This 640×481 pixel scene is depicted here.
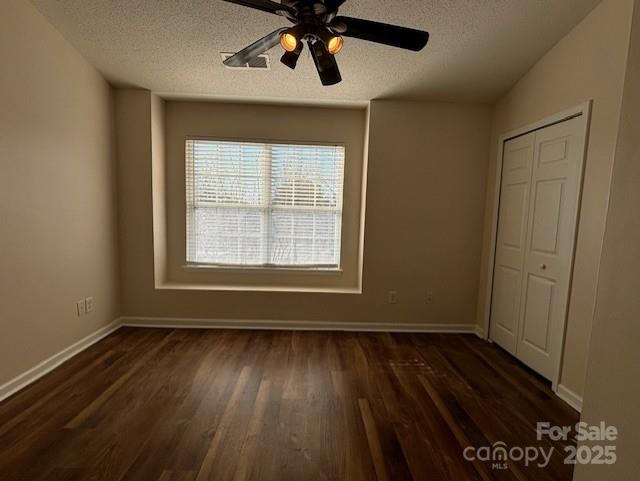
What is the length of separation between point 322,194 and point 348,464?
2.67 m

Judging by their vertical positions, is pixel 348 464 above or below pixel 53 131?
below

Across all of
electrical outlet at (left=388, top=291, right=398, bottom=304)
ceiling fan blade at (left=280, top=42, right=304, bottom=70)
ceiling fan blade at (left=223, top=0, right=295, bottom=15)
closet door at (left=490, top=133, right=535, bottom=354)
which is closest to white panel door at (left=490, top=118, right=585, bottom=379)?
closet door at (left=490, top=133, right=535, bottom=354)

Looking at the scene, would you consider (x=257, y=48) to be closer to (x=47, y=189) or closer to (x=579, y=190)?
(x=47, y=189)

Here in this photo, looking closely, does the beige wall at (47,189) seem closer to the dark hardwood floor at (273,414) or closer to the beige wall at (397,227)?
the beige wall at (397,227)

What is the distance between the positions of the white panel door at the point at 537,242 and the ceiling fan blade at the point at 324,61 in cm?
187

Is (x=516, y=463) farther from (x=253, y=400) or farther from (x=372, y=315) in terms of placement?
(x=372, y=315)

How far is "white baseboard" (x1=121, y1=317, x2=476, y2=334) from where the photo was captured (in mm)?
3311

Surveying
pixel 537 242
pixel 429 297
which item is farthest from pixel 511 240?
pixel 429 297

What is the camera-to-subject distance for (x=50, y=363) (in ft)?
7.80

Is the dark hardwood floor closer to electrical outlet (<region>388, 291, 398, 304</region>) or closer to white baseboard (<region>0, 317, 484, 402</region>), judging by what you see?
white baseboard (<region>0, 317, 484, 402</region>)

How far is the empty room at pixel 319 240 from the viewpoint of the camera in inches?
61.0

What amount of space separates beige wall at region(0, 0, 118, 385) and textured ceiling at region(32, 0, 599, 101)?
30cm

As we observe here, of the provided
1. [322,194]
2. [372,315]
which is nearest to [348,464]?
[372,315]

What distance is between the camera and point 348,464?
1.54m
